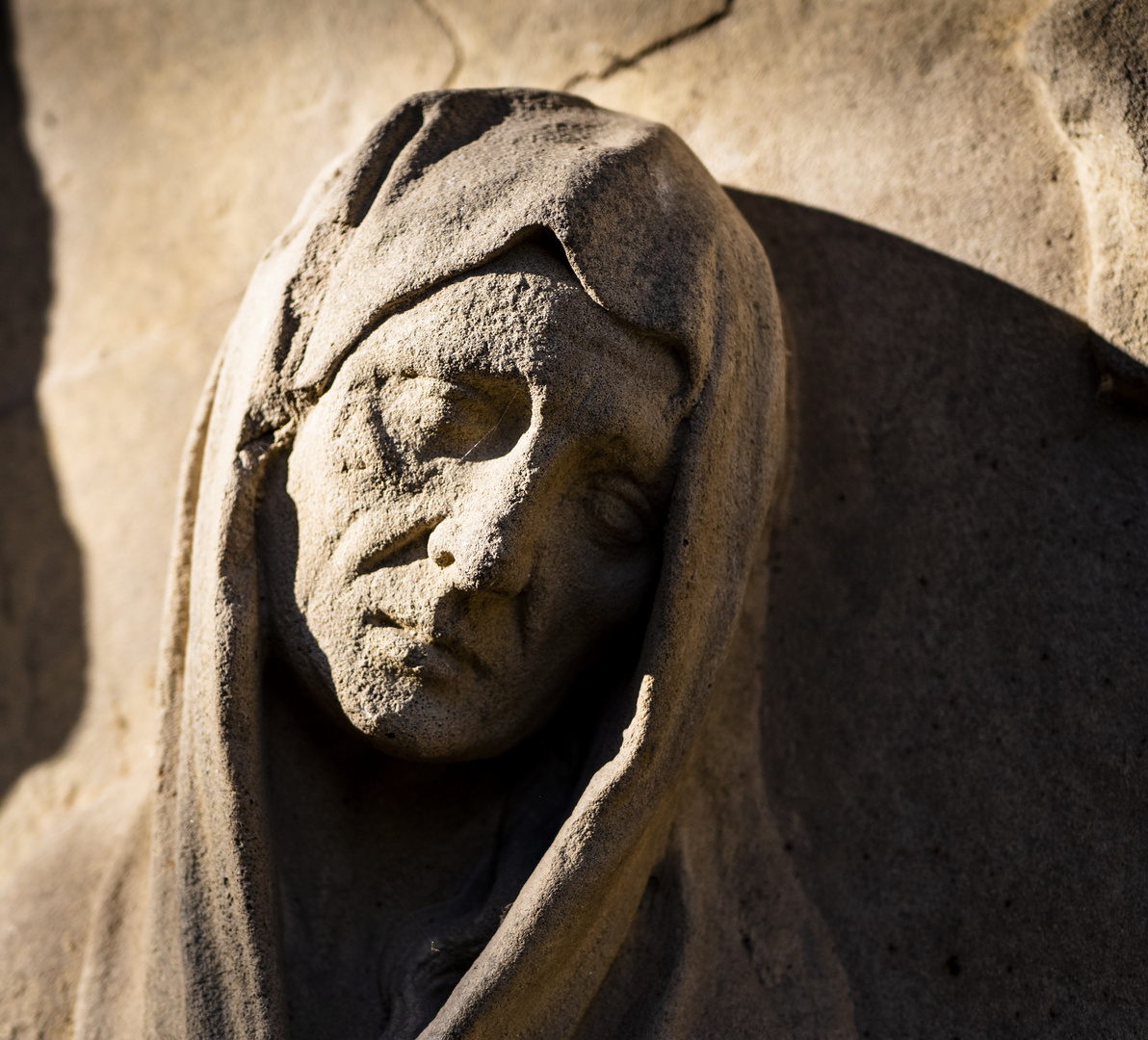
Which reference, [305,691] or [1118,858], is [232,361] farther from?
[1118,858]

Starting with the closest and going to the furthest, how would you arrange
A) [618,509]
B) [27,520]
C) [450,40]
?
[618,509], [450,40], [27,520]

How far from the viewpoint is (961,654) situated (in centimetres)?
165

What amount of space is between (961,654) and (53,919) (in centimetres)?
149

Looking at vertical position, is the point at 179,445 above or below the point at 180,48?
below

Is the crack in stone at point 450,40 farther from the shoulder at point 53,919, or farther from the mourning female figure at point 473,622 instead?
the shoulder at point 53,919

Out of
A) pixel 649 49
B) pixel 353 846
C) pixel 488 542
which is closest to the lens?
pixel 488 542

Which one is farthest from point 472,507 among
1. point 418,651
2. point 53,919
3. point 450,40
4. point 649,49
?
point 450,40

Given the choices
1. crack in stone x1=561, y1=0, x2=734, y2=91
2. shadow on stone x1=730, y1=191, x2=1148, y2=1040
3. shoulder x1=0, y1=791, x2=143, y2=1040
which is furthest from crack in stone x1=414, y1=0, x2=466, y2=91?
shoulder x1=0, y1=791, x2=143, y2=1040

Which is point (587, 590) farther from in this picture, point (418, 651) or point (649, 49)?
point (649, 49)

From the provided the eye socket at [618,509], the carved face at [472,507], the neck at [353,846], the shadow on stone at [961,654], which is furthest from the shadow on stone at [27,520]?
the shadow on stone at [961,654]

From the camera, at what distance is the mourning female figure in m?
1.36

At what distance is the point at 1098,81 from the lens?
5.40 ft

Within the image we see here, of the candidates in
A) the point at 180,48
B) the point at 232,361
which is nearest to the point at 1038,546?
the point at 232,361

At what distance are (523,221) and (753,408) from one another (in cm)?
43
